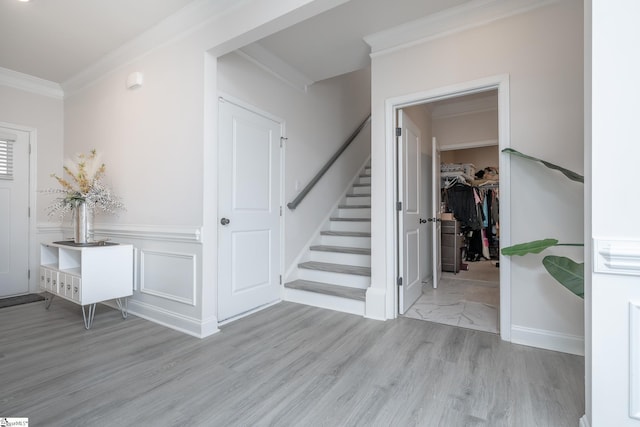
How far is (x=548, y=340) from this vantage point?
214 cm

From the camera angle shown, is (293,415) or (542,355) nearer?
(293,415)

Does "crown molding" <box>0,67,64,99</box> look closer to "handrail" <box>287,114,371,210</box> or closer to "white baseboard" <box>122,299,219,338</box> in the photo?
"white baseboard" <box>122,299,219,338</box>

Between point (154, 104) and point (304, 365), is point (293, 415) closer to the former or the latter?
point (304, 365)

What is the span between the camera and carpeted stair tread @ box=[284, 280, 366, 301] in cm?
295

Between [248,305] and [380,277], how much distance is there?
1.30 m

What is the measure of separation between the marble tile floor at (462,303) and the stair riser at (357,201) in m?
1.38

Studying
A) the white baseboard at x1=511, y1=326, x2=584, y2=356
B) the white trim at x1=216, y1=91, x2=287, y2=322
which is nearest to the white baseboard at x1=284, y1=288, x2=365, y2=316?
the white trim at x1=216, y1=91, x2=287, y2=322

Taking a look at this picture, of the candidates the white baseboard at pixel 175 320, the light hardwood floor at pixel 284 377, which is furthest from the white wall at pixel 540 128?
the white baseboard at pixel 175 320

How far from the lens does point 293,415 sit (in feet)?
4.82

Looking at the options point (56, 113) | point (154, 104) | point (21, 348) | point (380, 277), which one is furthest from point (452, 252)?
point (56, 113)

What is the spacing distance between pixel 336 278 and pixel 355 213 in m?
1.21
